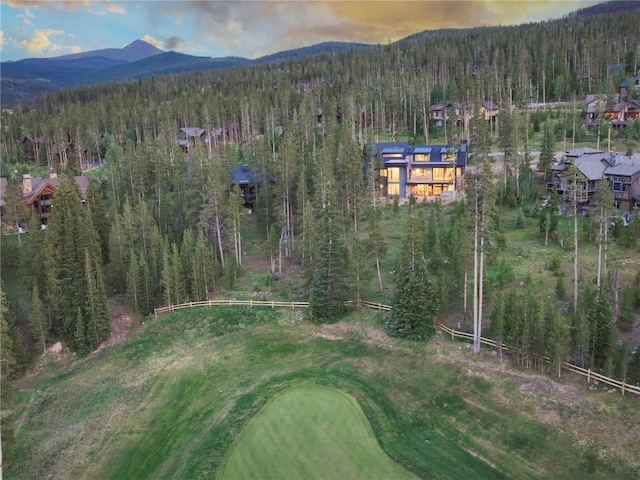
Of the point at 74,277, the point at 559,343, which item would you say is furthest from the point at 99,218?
the point at 559,343

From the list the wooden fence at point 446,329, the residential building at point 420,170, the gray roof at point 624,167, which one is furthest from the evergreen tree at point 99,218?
the gray roof at point 624,167

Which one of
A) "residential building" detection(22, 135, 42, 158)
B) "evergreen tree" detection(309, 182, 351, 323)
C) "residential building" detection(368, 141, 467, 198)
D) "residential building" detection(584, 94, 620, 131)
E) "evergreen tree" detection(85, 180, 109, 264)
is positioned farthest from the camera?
"residential building" detection(22, 135, 42, 158)

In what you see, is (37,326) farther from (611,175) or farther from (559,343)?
(611,175)

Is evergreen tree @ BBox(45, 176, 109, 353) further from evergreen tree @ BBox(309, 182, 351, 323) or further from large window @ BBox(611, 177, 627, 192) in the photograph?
large window @ BBox(611, 177, 627, 192)

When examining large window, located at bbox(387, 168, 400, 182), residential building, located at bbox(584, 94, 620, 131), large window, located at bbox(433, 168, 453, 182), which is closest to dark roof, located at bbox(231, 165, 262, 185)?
large window, located at bbox(387, 168, 400, 182)

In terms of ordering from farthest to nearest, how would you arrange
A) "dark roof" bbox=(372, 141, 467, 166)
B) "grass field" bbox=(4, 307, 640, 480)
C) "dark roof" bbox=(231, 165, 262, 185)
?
"dark roof" bbox=(372, 141, 467, 166), "dark roof" bbox=(231, 165, 262, 185), "grass field" bbox=(4, 307, 640, 480)

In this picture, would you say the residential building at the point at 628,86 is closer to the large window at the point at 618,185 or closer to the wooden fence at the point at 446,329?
the large window at the point at 618,185
